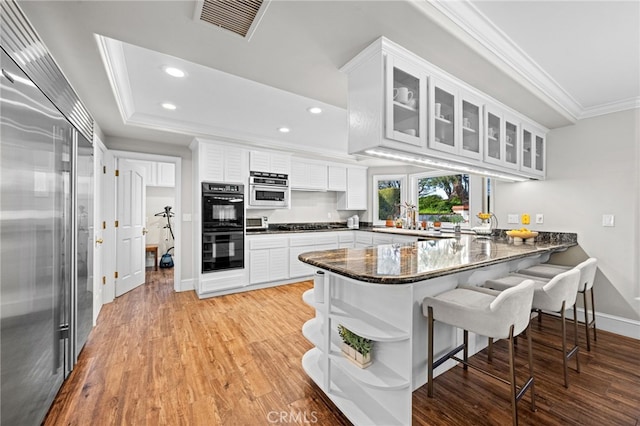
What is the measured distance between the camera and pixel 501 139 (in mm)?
2566

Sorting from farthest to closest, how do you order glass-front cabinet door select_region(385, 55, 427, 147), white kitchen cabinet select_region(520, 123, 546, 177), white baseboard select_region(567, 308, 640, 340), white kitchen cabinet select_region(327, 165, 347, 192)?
white kitchen cabinet select_region(327, 165, 347, 192)
white kitchen cabinet select_region(520, 123, 546, 177)
white baseboard select_region(567, 308, 640, 340)
glass-front cabinet door select_region(385, 55, 427, 147)

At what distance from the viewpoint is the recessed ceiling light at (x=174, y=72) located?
219 cm

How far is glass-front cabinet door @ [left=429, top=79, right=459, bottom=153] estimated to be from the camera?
6.28 feet

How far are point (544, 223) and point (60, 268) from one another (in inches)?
185

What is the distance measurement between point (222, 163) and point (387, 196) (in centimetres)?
350

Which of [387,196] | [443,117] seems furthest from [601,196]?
[387,196]

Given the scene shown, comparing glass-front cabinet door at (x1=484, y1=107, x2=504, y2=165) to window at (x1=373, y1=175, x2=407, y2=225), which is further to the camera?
window at (x1=373, y1=175, x2=407, y2=225)

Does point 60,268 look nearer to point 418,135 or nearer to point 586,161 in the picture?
point 418,135

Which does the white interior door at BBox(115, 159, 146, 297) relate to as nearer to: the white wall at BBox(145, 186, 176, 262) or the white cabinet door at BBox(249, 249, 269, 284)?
the white wall at BBox(145, 186, 176, 262)

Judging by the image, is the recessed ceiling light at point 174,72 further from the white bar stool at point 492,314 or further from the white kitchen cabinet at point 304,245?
the white kitchen cabinet at point 304,245

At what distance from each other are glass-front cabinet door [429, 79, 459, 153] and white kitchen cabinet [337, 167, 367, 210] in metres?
3.58

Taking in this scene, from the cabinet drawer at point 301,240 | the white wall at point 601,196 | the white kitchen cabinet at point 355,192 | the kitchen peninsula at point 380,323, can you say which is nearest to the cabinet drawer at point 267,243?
the cabinet drawer at point 301,240

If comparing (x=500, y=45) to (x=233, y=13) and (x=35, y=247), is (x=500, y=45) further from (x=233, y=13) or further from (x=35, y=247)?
(x=35, y=247)

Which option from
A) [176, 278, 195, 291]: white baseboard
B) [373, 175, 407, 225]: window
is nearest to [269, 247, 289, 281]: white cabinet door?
[176, 278, 195, 291]: white baseboard
